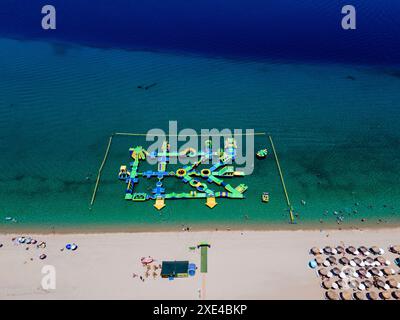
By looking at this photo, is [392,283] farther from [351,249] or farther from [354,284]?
[351,249]

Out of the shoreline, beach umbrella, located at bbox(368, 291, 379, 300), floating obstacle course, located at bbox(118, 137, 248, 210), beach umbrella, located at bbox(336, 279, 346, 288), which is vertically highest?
floating obstacle course, located at bbox(118, 137, 248, 210)

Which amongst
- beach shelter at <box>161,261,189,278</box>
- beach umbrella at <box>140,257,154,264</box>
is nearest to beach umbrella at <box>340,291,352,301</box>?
beach shelter at <box>161,261,189,278</box>

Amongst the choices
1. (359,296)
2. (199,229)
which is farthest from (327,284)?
(199,229)

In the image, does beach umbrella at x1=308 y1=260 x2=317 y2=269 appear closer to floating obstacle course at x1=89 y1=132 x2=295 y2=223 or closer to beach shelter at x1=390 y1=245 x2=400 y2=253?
floating obstacle course at x1=89 y1=132 x2=295 y2=223

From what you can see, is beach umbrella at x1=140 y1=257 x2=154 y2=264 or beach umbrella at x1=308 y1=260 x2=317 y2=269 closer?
beach umbrella at x1=308 y1=260 x2=317 y2=269

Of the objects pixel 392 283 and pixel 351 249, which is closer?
pixel 392 283

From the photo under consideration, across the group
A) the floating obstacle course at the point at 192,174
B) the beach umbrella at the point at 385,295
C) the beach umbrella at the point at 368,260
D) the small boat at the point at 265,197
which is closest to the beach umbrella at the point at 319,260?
the beach umbrella at the point at 368,260
